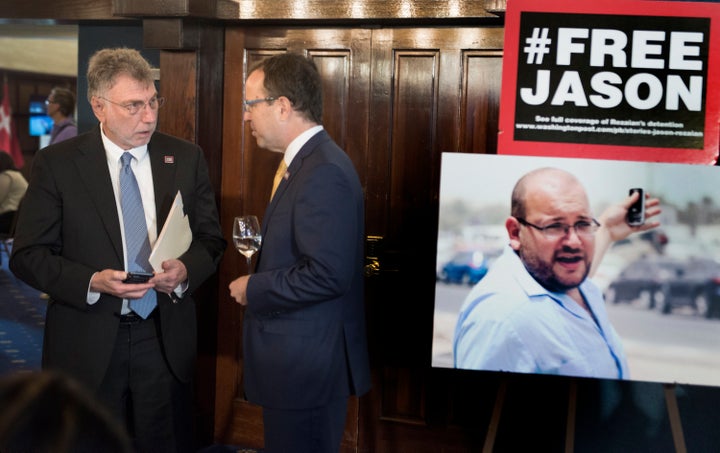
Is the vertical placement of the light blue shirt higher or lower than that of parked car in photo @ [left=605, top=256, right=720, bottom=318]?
lower

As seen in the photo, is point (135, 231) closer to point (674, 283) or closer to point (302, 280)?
point (302, 280)

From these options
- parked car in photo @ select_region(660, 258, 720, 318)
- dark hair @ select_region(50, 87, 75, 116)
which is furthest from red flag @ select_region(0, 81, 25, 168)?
parked car in photo @ select_region(660, 258, 720, 318)

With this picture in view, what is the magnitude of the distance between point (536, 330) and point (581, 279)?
9.0 inches

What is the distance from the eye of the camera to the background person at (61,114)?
7892 millimetres

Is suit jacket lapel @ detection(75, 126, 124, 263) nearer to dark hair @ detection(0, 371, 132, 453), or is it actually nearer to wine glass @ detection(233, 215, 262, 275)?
wine glass @ detection(233, 215, 262, 275)

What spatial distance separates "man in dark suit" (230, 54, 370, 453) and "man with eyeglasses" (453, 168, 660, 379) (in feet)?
1.83

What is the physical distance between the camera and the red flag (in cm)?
1483

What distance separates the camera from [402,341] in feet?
13.3

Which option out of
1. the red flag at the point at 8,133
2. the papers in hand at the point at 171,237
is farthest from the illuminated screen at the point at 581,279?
the red flag at the point at 8,133

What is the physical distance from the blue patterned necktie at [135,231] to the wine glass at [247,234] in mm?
383

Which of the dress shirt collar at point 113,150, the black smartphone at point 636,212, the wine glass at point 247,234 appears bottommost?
the wine glass at point 247,234

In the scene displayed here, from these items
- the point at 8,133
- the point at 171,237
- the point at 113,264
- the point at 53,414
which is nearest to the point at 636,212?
the point at 171,237

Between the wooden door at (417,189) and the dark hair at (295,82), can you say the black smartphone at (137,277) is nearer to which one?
the dark hair at (295,82)

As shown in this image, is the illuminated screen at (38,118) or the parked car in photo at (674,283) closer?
the parked car in photo at (674,283)
